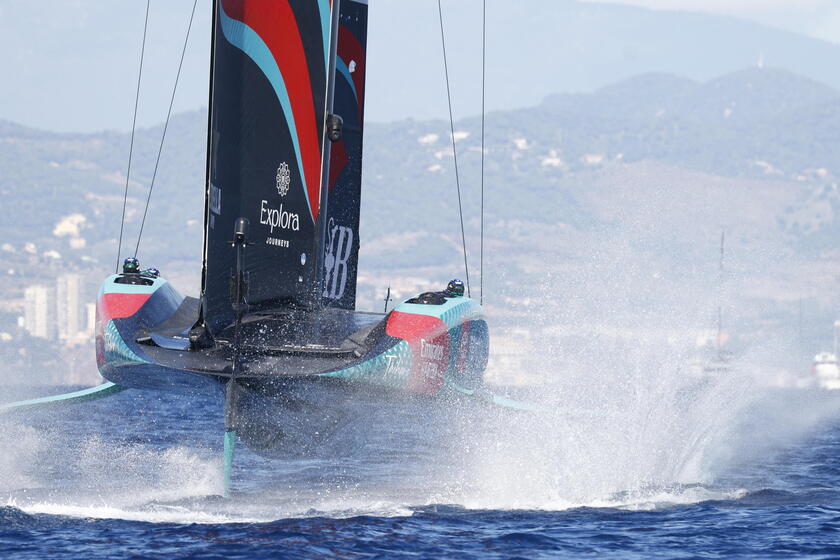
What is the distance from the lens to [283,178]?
11492 millimetres

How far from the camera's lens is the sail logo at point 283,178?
1144 centimetres

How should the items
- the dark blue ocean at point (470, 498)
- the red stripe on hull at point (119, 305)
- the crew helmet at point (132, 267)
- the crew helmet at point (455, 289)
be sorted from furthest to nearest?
the crew helmet at point (132, 267) → the crew helmet at point (455, 289) → the red stripe on hull at point (119, 305) → the dark blue ocean at point (470, 498)

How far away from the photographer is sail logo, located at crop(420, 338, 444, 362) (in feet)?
34.5

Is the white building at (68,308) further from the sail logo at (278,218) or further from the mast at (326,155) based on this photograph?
the sail logo at (278,218)

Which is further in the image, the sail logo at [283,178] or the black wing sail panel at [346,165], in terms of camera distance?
the black wing sail panel at [346,165]

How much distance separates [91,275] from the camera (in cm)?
16562

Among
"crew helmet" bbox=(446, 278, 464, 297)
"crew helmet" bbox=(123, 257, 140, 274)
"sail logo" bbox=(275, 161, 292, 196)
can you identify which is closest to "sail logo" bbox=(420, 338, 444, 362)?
"crew helmet" bbox=(446, 278, 464, 297)

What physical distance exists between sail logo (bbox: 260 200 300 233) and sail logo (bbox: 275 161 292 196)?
130mm

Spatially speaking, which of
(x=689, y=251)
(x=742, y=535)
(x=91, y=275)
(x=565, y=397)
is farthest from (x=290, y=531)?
(x=91, y=275)

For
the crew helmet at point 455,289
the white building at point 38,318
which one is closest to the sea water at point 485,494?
the crew helmet at point 455,289

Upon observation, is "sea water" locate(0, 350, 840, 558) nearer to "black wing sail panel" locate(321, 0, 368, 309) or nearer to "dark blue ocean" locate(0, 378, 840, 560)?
"dark blue ocean" locate(0, 378, 840, 560)

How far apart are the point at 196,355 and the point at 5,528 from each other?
6.23 ft

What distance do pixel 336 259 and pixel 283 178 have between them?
7.77 ft

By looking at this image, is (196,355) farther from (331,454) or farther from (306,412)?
(331,454)
